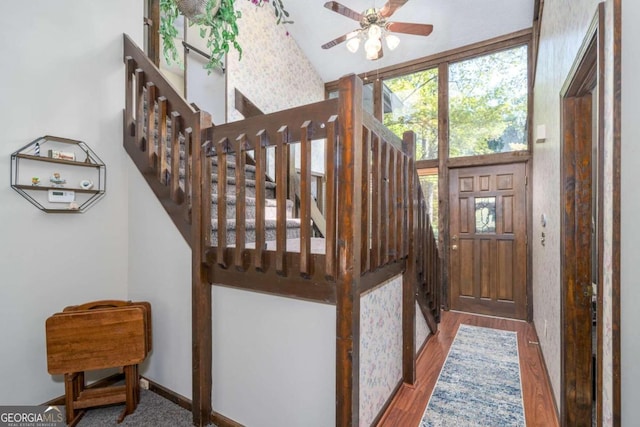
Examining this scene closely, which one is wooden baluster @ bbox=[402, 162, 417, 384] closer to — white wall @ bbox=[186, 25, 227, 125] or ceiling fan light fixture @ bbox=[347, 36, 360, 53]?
ceiling fan light fixture @ bbox=[347, 36, 360, 53]

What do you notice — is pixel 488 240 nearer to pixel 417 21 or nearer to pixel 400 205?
pixel 400 205

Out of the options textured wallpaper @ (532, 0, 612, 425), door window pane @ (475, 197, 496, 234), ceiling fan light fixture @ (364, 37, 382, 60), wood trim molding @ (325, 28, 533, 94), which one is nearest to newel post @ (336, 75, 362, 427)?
textured wallpaper @ (532, 0, 612, 425)

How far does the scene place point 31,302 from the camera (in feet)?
6.13

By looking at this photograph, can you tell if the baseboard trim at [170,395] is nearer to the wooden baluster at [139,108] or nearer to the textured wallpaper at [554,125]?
the wooden baluster at [139,108]

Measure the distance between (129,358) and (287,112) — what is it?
5.70 ft

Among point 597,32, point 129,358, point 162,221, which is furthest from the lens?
point 162,221

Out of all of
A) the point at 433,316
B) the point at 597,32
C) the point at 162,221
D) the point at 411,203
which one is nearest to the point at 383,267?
the point at 411,203

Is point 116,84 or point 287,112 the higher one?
point 116,84

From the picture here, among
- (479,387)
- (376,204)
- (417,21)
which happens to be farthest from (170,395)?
(417,21)

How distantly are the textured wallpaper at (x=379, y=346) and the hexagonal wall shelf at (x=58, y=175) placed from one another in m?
2.01

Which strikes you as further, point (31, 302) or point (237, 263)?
point (31, 302)

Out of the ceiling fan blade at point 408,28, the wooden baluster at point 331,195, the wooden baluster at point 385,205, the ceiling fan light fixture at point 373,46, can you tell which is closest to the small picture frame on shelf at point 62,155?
the wooden baluster at point 331,195

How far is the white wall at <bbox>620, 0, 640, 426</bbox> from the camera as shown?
84 centimetres

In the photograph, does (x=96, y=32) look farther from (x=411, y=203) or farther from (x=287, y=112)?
(x=411, y=203)
